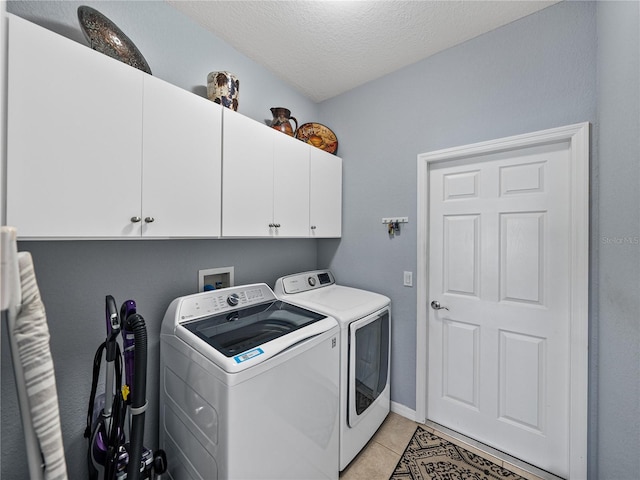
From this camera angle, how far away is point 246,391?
3.55 ft

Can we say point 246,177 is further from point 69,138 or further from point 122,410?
point 122,410

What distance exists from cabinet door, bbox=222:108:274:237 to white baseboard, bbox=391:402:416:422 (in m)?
1.76

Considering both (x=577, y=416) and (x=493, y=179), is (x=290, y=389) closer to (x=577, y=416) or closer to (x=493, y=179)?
(x=577, y=416)

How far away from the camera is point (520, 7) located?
1.59 m

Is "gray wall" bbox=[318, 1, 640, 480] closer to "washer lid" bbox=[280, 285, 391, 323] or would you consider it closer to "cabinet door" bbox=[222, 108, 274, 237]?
"washer lid" bbox=[280, 285, 391, 323]

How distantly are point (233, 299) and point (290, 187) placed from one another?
867 millimetres

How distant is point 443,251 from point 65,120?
2.22 metres

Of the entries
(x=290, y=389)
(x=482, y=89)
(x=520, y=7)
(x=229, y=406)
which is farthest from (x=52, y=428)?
(x=520, y=7)

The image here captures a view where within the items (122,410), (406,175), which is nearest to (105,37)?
(122,410)

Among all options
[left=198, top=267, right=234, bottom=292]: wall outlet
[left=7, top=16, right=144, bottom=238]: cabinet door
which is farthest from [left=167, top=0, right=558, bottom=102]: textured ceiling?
[left=198, top=267, right=234, bottom=292]: wall outlet

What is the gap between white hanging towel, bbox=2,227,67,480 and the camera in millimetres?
517

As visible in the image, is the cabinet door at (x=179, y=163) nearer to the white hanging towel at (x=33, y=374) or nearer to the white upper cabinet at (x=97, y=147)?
the white upper cabinet at (x=97, y=147)

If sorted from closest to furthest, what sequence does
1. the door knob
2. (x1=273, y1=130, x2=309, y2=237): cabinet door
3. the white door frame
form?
the white door frame → (x1=273, y1=130, x2=309, y2=237): cabinet door → the door knob

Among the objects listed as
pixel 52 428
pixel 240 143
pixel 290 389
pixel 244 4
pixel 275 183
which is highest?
pixel 244 4
